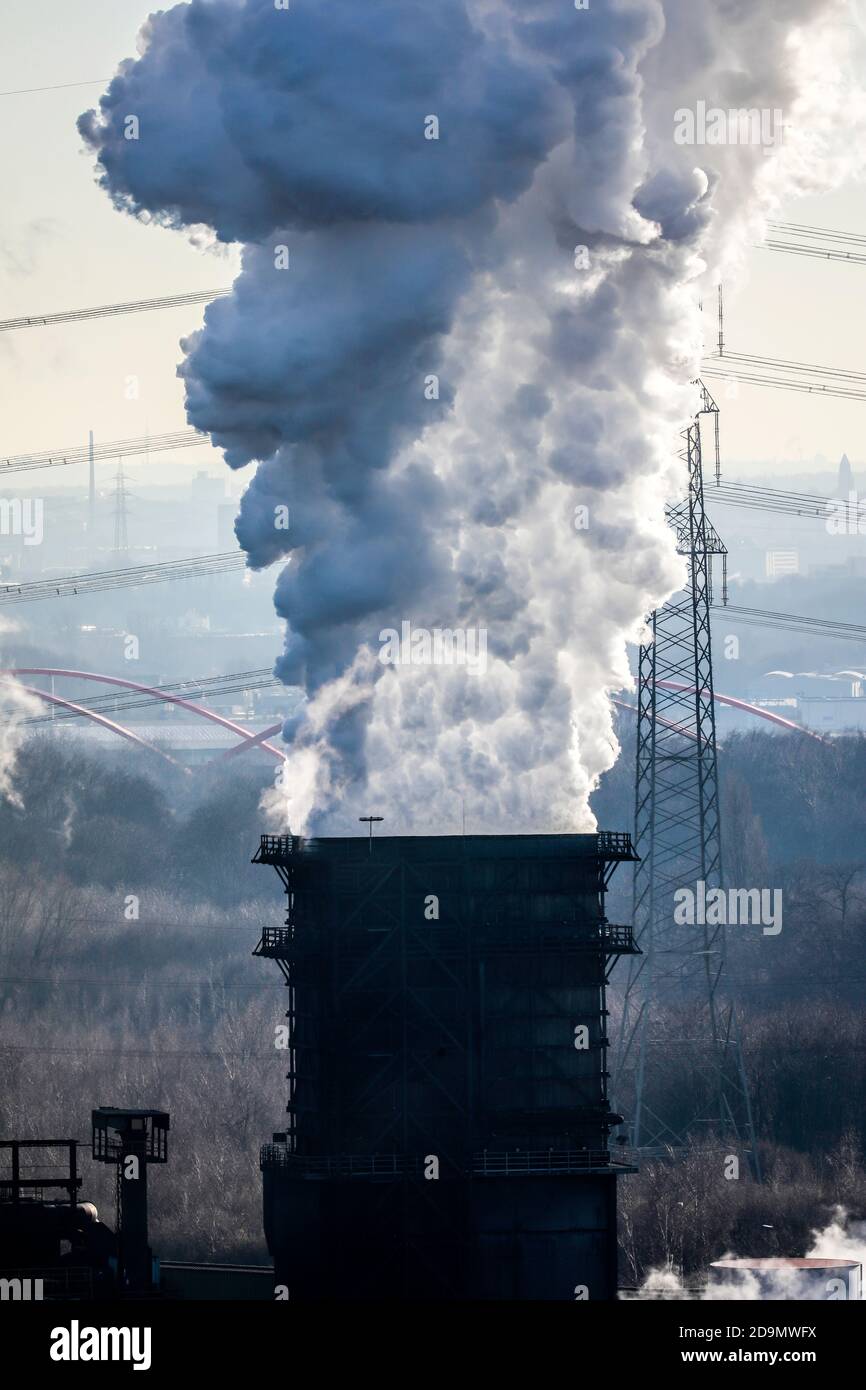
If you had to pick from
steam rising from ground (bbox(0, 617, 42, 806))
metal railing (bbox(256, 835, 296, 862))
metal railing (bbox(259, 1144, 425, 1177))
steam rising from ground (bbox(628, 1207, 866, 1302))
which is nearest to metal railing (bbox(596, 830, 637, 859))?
metal railing (bbox(256, 835, 296, 862))

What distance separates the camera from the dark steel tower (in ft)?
220

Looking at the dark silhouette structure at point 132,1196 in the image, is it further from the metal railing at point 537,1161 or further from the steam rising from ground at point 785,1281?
the steam rising from ground at point 785,1281

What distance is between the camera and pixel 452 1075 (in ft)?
223

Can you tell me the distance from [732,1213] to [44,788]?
75.5 m

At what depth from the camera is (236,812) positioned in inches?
6196

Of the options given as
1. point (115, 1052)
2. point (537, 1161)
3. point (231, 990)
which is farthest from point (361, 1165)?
point (231, 990)

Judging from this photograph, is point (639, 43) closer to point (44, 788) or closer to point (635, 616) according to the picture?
point (635, 616)

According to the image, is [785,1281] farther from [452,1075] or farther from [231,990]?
[231,990]

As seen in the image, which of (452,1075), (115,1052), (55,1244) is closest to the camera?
(452,1075)

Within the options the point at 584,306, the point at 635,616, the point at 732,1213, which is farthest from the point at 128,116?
the point at 732,1213

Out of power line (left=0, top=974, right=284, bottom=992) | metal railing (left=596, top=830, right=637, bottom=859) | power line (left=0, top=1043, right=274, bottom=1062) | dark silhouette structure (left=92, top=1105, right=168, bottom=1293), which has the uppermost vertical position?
power line (left=0, top=974, right=284, bottom=992)

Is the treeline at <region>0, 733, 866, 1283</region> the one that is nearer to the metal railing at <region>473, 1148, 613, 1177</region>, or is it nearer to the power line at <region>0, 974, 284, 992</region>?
the power line at <region>0, 974, 284, 992</region>

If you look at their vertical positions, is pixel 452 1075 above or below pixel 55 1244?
above

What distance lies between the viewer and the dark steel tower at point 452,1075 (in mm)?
67062
